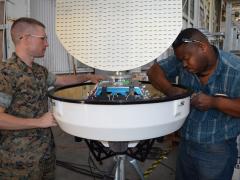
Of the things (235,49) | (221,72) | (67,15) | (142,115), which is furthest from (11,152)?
(235,49)

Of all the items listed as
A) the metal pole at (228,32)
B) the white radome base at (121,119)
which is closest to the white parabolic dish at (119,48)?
the white radome base at (121,119)

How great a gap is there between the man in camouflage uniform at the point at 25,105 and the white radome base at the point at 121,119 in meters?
0.47

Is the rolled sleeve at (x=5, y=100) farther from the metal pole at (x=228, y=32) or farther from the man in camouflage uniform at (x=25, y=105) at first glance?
the metal pole at (x=228, y=32)

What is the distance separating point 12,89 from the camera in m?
1.23

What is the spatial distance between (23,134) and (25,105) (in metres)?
0.14

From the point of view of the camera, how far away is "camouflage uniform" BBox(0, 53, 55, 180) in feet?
4.14

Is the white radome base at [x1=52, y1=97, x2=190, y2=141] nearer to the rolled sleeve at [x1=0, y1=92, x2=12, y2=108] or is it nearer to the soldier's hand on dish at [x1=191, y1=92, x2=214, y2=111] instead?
the soldier's hand on dish at [x1=191, y1=92, x2=214, y2=111]

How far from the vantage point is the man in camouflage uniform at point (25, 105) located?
1.26 meters

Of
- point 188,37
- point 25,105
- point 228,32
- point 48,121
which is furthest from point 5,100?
point 228,32

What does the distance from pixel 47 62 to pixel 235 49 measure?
2.52m

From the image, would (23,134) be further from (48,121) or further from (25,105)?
(48,121)

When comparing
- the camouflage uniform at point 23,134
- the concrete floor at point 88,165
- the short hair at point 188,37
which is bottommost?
the concrete floor at point 88,165

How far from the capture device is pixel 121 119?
2.55ft

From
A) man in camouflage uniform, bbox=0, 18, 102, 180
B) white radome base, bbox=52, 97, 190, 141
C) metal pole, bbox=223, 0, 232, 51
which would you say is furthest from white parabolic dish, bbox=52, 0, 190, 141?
metal pole, bbox=223, 0, 232, 51
